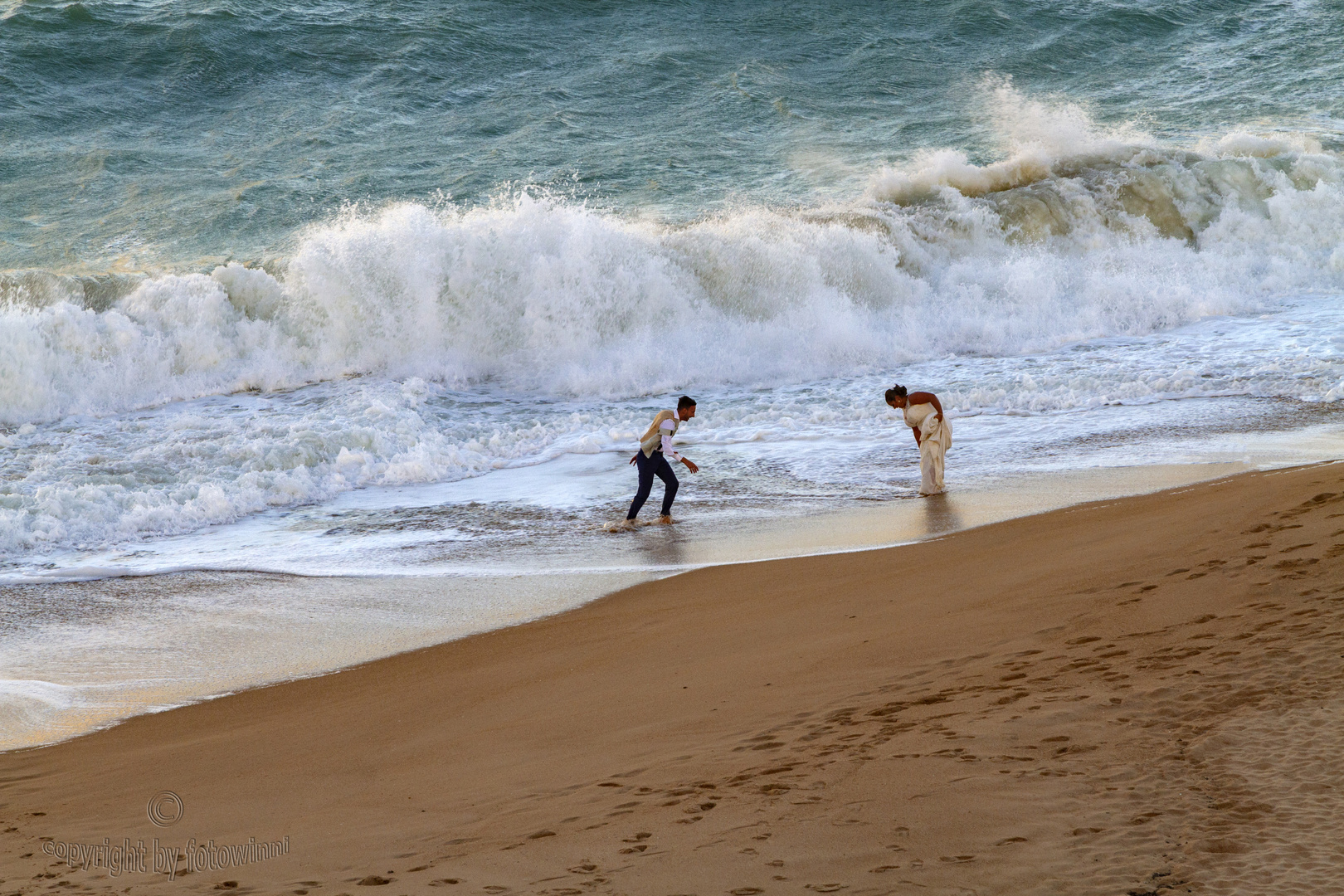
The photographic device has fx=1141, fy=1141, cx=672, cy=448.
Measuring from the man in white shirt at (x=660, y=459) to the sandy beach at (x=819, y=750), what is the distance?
2616 mm

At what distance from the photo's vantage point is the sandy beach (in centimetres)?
310

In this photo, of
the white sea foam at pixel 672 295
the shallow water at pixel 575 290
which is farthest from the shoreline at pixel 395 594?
the white sea foam at pixel 672 295

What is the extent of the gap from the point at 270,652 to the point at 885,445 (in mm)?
6551

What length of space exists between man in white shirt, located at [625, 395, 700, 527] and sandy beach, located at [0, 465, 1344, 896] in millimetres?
2616

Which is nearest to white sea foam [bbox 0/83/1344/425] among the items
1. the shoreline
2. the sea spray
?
the sea spray

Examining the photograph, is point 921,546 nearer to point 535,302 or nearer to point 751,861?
point 751,861

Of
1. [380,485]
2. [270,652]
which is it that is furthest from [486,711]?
[380,485]

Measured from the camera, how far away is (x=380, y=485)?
10984 millimetres

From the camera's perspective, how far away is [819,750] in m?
3.91

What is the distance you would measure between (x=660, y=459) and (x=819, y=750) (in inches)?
217

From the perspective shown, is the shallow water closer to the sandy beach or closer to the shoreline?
the shoreline

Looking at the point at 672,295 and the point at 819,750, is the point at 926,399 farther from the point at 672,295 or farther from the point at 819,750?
the point at 672,295

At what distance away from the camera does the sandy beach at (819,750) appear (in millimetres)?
3100

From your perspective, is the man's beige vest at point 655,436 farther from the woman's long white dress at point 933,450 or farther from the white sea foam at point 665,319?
the white sea foam at point 665,319
